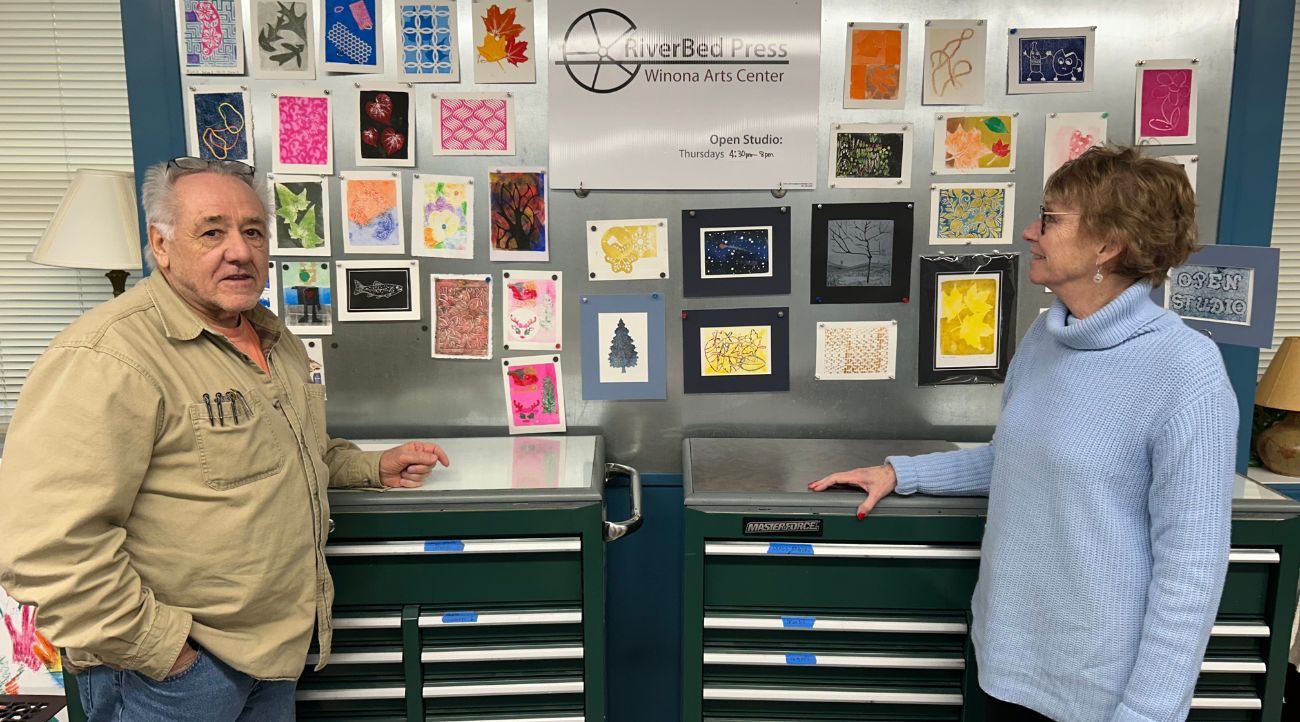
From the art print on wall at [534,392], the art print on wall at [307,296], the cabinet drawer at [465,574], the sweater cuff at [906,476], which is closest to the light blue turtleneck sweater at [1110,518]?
the sweater cuff at [906,476]

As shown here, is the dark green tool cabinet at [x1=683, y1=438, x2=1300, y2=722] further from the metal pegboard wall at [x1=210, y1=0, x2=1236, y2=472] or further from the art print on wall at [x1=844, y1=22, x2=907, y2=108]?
the art print on wall at [x1=844, y1=22, x2=907, y2=108]

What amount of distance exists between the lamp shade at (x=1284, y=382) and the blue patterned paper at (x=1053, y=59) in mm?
1022

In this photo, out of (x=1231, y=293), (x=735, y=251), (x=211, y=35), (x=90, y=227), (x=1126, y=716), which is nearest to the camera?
(x=1126, y=716)

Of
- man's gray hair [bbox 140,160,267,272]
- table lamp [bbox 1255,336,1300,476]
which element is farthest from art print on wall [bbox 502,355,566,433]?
table lamp [bbox 1255,336,1300,476]

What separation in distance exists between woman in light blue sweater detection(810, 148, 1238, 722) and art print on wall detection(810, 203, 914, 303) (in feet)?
2.51

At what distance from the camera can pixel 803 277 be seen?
2211 mm

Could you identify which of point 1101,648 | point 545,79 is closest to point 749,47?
point 545,79

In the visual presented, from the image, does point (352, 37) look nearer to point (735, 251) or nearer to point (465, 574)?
point (735, 251)

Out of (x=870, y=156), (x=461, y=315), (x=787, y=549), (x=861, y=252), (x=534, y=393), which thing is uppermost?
(x=870, y=156)

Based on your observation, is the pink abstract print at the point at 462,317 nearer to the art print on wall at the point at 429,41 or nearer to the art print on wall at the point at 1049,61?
the art print on wall at the point at 429,41

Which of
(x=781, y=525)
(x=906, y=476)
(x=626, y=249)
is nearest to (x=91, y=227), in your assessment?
(x=626, y=249)

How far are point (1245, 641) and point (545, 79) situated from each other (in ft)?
6.93

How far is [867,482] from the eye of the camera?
5.88 feet

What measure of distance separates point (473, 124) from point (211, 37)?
71cm
